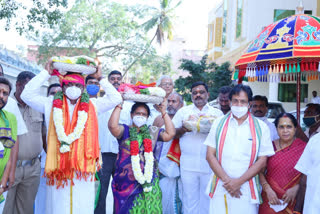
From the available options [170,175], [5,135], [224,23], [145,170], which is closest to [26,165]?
[5,135]

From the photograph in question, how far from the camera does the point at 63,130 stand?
3686mm

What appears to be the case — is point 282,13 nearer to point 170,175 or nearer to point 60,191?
point 170,175

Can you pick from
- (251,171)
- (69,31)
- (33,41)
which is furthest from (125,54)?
(251,171)

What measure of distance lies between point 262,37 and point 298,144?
1.53 metres

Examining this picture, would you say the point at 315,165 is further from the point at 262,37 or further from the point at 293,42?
the point at 262,37

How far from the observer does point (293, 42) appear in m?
4.18

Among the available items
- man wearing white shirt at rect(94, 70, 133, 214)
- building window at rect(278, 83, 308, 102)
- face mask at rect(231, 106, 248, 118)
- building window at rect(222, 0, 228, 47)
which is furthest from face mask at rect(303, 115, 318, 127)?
building window at rect(222, 0, 228, 47)

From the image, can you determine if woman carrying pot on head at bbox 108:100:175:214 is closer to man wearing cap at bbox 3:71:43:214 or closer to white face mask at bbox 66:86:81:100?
A: white face mask at bbox 66:86:81:100

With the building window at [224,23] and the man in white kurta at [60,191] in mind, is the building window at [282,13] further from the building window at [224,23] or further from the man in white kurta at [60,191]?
the man in white kurta at [60,191]

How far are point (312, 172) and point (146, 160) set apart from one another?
5.91 ft

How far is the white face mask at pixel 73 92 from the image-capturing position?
382 cm

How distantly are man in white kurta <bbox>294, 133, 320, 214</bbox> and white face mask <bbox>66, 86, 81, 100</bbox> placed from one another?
2.44 meters

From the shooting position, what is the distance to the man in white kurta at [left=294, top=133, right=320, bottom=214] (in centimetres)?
314

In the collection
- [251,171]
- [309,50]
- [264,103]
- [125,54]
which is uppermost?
[125,54]
